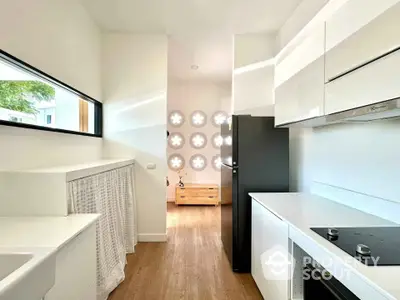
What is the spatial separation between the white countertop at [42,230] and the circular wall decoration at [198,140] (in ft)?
17.9

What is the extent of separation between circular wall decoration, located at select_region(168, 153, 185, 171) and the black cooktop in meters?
5.80

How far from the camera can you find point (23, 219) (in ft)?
5.65

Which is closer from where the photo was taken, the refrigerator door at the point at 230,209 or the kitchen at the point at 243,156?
the kitchen at the point at 243,156

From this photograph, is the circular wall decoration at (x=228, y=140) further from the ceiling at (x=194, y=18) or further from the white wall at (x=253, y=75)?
the ceiling at (x=194, y=18)

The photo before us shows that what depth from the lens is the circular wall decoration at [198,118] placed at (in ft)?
23.7

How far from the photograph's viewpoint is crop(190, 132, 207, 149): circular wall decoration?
285 inches

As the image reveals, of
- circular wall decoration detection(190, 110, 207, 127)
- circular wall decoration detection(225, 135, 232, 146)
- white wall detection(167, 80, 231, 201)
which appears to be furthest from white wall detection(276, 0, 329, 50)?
circular wall decoration detection(190, 110, 207, 127)

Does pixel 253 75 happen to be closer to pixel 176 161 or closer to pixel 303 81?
pixel 303 81

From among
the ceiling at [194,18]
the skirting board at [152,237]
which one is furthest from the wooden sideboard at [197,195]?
the ceiling at [194,18]

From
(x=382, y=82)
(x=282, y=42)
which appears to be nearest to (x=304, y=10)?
(x=282, y=42)

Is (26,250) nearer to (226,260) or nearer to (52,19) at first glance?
(52,19)

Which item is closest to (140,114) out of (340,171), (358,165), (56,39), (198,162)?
(56,39)

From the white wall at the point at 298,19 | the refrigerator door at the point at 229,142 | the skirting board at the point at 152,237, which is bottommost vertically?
the skirting board at the point at 152,237

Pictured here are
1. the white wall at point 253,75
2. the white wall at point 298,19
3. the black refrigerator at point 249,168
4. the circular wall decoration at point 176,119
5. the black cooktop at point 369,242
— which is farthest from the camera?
the circular wall decoration at point 176,119
